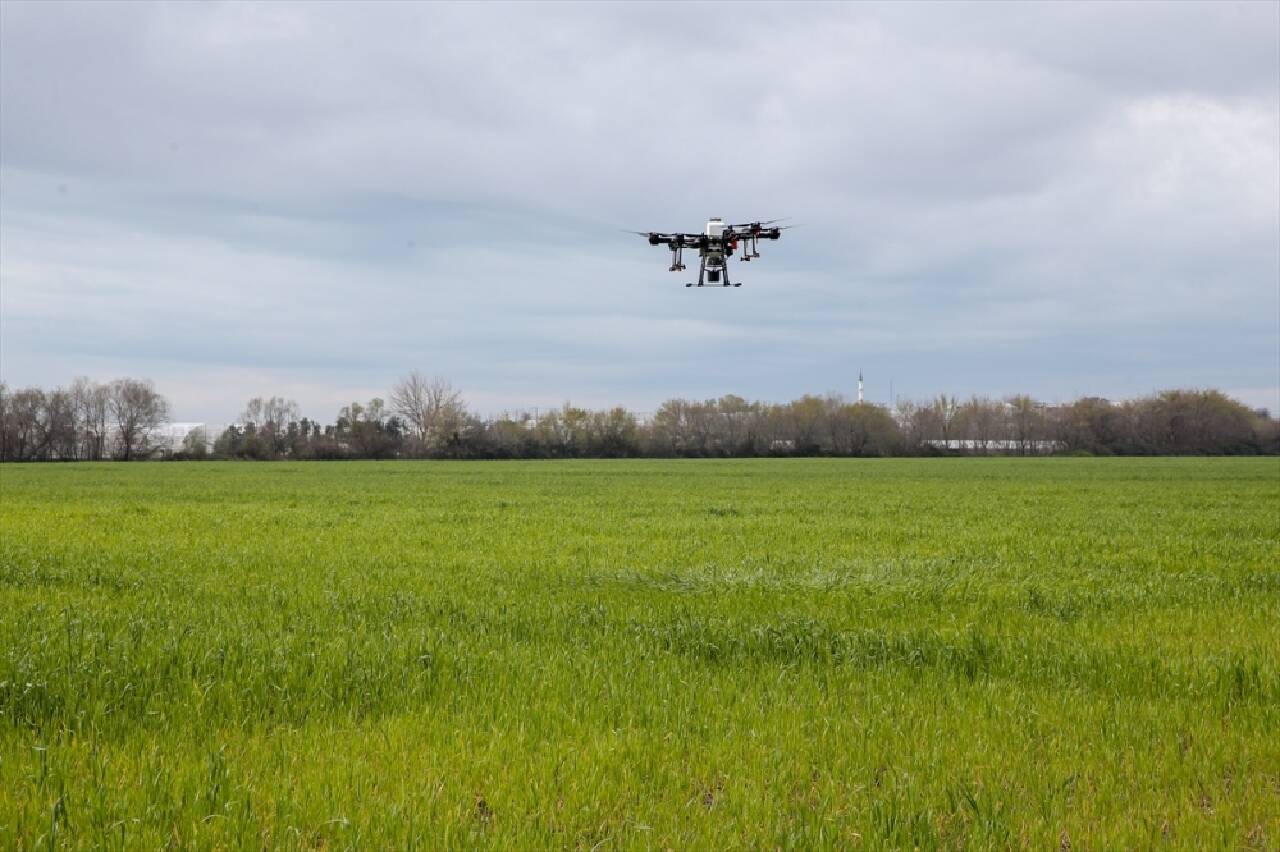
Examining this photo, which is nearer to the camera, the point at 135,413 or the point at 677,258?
the point at 677,258

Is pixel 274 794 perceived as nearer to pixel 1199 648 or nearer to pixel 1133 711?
pixel 1133 711

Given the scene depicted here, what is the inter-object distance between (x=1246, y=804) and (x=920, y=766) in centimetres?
173

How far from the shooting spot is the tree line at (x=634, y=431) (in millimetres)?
134750

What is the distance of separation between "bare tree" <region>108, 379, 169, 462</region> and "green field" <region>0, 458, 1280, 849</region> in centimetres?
15460

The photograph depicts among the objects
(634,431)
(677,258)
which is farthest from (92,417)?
(677,258)

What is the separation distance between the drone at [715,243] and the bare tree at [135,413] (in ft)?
458

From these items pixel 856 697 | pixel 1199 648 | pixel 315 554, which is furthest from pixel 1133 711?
pixel 315 554

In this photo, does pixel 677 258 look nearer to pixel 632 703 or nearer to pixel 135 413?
pixel 632 703

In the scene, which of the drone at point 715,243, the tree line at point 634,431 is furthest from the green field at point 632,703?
the tree line at point 634,431

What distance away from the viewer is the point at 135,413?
496 feet

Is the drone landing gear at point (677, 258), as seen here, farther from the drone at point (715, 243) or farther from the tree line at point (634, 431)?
the tree line at point (634, 431)

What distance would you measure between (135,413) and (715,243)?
150 meters

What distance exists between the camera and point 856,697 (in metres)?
6.55

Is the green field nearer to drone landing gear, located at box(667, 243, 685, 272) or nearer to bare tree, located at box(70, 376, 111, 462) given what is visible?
drone landing gear, located at box(667, 243, 685, 272)
